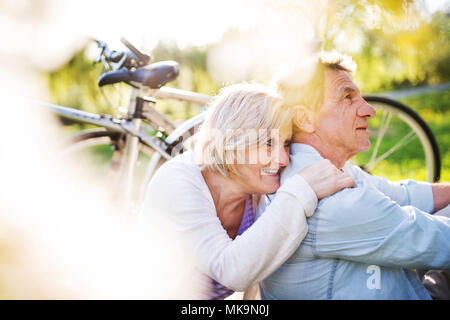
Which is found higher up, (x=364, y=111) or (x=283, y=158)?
(x=364, y=111)

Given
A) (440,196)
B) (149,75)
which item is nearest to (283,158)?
(440,196)

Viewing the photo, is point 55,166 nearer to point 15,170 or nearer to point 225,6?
point 15,170

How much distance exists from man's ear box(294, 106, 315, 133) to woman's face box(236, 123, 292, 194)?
6cm

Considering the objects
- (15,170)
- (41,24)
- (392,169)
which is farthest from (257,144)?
Result: (41,24)

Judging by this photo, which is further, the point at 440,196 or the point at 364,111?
the point at 440,196

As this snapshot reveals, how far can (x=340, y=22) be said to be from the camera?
9.18 ft

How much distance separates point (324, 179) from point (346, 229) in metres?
0.19

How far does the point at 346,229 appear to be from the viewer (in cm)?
127

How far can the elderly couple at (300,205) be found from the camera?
1.26m

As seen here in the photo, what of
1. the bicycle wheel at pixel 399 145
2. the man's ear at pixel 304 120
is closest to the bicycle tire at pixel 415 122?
the bicycle wheel at pixel 399 145

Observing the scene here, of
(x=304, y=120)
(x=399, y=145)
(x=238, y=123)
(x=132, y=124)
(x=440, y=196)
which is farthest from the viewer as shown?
(x=399, y=145)

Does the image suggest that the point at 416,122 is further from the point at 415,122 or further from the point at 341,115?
the point at 341,115

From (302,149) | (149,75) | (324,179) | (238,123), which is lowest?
(324,179)
